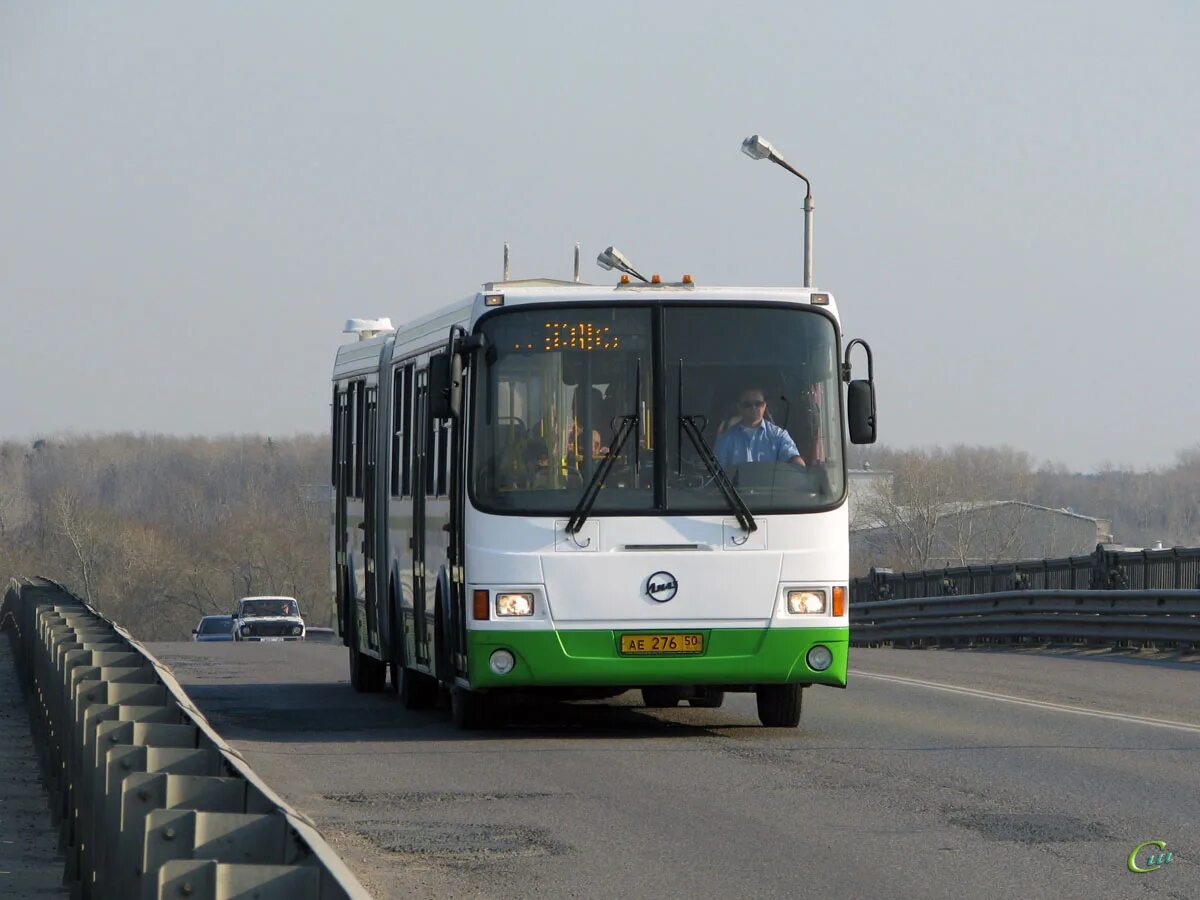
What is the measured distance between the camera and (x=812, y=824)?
31.0ft

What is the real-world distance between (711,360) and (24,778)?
17.4ft

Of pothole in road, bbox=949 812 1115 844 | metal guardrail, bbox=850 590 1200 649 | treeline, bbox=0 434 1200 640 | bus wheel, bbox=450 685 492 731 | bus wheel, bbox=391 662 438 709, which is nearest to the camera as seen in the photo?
pothole in road, bbox=949 812 1115 844

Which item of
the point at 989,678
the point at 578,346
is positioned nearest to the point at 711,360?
the point at 578,346

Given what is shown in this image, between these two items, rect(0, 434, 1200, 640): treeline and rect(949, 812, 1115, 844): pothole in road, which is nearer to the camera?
rect(949, 812, 1115, 844): pothole in road

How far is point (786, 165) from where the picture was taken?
28.7m

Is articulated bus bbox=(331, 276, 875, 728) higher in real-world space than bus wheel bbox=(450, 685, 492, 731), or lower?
higher

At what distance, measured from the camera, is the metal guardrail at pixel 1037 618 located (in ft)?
79.8

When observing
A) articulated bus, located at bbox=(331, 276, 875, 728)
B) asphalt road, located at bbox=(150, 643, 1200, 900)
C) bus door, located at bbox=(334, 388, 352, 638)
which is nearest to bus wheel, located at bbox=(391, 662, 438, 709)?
asphalt road, located at bbox=(150, 643, 1200, 900)

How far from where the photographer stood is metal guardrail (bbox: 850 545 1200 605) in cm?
2553

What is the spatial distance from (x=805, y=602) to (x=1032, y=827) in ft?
14.1

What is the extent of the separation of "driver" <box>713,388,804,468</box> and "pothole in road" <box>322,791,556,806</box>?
3405mm

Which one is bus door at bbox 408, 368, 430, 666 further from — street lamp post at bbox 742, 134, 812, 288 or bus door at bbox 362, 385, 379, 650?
street lamp post at bbox 742, 134, 812, 288

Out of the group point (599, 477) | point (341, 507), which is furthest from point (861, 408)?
point (341, 507)

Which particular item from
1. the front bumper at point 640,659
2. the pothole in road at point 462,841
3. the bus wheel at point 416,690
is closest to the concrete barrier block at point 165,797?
the pothole in road at point 462,841
